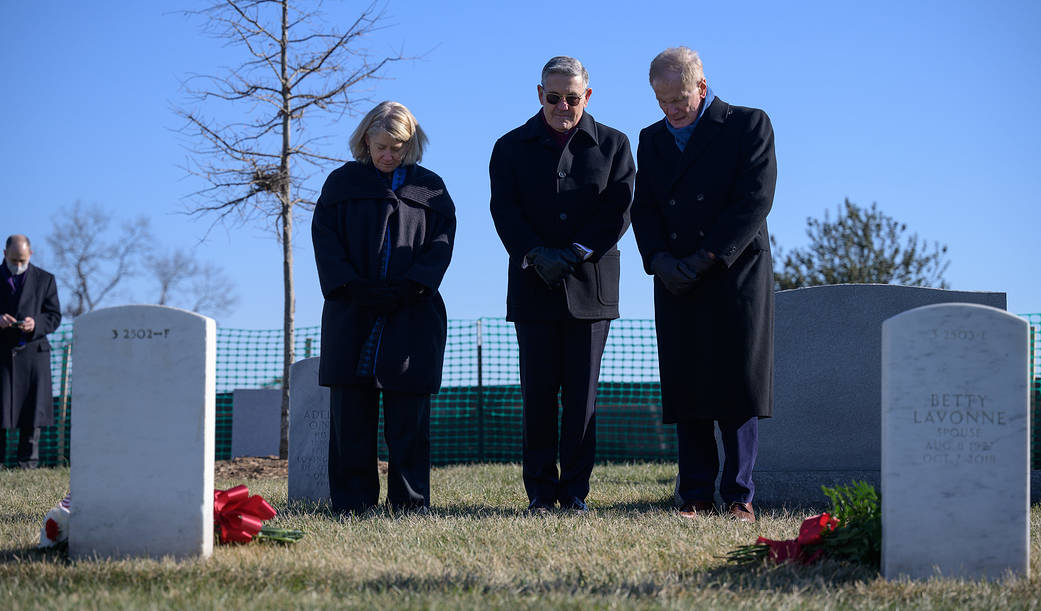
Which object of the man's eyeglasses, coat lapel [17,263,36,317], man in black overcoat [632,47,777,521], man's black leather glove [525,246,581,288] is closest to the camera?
man in black overcoat [632,47,777,521]

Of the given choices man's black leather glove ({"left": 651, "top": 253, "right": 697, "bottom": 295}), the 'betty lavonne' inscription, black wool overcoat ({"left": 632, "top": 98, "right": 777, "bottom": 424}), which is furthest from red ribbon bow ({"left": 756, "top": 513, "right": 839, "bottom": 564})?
man's black leather glove ({"left": 651, "top": 253, "right": 697, "bottom": 295})

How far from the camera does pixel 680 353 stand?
5.18m

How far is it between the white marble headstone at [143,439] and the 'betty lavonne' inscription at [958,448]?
252 cm

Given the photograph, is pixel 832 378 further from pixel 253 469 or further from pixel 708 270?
pixel 253 469

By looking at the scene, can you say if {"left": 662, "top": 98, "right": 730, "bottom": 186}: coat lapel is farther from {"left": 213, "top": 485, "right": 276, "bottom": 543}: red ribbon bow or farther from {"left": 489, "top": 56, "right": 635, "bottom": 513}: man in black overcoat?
{"left": 213, "top": 485, "right": 276, "bottom": 543}: red ribbon bow

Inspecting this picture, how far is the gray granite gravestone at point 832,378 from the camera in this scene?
691cm

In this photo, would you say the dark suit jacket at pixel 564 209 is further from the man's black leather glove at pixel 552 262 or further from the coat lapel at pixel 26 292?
the coat lapel at pixel 26 292

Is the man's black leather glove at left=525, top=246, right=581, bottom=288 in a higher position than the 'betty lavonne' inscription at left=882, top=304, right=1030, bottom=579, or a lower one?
higher

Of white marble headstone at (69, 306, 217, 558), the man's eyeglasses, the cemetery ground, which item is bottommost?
the cemetery ground

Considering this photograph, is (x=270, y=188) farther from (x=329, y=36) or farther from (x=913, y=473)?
(x=913, y=473)

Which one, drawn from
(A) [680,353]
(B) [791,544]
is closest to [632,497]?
(A) [680,353]

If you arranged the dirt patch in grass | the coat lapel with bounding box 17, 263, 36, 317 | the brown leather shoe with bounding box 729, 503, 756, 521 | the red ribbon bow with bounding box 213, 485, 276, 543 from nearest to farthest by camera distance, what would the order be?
the red ribbon bow with bounding box 213, 485, 276, 543, the brown leather shoe with bounding box 729, 503, 756, 521, the dirt patch in grass, the coat lapel with bounding box 17, 263, 36, 317

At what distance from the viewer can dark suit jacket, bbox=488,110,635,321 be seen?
5359 mm

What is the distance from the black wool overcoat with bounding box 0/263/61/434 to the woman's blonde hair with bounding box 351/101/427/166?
21.0 ft
